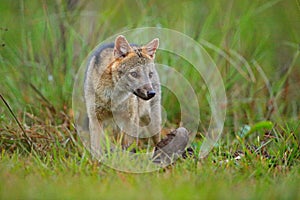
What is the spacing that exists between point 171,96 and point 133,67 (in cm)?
168

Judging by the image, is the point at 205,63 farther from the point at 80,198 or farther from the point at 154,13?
the point at 80,198

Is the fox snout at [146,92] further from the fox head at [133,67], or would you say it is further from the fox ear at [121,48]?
the fox ear at [121,48]

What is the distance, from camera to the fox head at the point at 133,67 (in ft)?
17.1

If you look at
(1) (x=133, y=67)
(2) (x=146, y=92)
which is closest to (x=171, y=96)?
(1) (x=133, y=67)

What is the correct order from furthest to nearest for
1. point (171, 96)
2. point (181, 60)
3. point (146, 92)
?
1. point (181, 60)
2. point (171, 96)
3. point (146, 92)

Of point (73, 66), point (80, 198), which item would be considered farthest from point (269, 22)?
point (80, 198)

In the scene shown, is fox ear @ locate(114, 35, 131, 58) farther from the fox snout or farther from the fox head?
the fox snout

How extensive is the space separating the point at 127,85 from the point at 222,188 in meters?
1.83

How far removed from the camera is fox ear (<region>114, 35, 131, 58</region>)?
531 cm

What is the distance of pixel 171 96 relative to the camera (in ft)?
22.7

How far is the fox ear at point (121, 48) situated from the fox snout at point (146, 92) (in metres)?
0.41

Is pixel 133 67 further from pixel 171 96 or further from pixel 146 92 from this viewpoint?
pixel 171 96

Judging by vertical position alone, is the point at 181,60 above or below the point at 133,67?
below

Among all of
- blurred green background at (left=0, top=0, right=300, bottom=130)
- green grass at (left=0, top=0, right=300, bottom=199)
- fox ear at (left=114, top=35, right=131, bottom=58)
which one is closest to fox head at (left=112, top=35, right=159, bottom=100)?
fox ear at (left=114, top=35, right=131, bottom=58)
